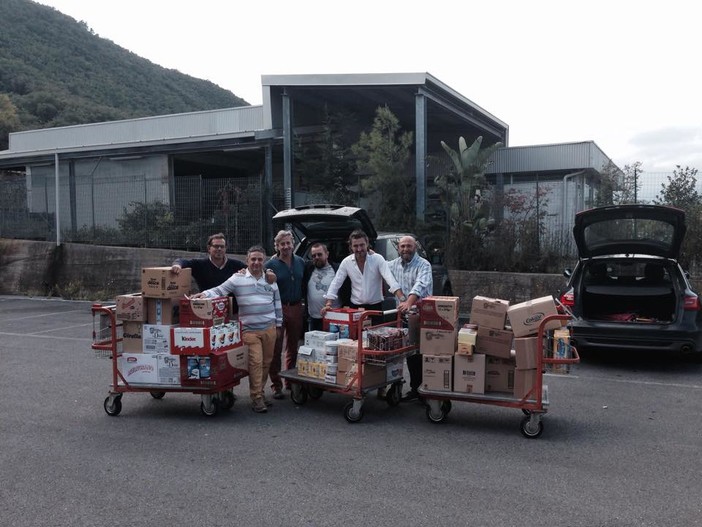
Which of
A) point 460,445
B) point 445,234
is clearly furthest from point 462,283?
point 460,445

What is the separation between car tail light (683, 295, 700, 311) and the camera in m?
7.61

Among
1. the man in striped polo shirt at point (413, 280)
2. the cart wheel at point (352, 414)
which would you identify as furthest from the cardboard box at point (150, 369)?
the man in striped polo shirt at point (413, 280)

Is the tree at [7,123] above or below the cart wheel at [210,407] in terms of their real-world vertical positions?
above

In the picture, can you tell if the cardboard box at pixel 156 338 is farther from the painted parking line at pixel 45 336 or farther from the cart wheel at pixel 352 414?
the painted parking line at pixel 45 336

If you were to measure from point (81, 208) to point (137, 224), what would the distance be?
329cm

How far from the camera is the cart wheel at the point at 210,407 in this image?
5938 millimetres

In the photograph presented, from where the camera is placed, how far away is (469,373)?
18.2ft

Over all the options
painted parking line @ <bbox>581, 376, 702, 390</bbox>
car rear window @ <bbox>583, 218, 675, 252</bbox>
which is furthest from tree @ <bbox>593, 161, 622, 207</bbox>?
painted parking line @ <bbox>581, 376, 702, 390</bbox>

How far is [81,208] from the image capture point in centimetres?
1997

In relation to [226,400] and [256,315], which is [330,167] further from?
[226,400]

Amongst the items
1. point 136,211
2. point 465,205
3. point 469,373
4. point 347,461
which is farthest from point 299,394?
point 136,211

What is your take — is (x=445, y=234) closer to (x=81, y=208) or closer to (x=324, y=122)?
(x=324, y=122)

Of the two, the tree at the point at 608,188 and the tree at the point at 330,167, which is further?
the tree at the point at 330,167

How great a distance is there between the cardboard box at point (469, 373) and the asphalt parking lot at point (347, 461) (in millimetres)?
370
